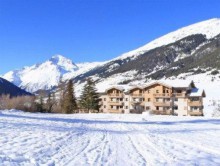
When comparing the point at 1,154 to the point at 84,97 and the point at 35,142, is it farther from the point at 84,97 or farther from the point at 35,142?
the point at 84,97

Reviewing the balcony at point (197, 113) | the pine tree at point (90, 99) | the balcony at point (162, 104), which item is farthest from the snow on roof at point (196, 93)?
the pine tree at point (90, 99)

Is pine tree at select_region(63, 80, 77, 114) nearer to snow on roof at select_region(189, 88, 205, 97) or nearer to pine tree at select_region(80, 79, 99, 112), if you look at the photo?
pine tree at select_region(80, 79, 99, 112)

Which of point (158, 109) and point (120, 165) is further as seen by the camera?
point (158, 109)

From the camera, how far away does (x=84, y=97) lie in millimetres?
92188

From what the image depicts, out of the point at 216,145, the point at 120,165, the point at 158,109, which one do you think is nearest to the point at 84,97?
the point at 158,109

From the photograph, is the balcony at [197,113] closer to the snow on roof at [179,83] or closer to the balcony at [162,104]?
the balcony at [162,104]

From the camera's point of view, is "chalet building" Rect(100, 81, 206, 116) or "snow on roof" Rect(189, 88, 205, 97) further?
"chalet building" Rect(100, 81, 206, 116)

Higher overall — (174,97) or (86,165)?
(174,97)

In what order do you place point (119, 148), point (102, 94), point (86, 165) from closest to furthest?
point (86, 165), point (119, 148), point (102, 94)

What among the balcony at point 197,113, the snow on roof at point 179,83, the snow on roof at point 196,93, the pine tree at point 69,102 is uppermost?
the snow on roof at point 179,83

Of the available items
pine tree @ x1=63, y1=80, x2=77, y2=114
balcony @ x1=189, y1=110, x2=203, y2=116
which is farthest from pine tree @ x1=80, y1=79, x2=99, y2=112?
balcony @ x1=189, y1=110, x2=203, y2=116

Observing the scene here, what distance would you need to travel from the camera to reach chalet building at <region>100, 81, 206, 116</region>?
9569 cm

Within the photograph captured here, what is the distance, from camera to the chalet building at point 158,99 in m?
95.7

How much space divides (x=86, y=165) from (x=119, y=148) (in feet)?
16.8
